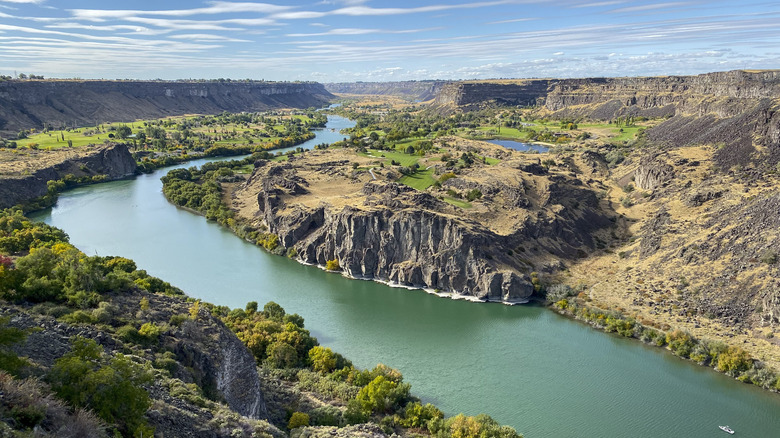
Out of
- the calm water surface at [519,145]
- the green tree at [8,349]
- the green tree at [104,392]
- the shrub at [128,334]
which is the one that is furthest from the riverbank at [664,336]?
the calm water surface at [519,145]

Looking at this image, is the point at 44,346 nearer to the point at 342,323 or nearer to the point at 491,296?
the point at 342,323

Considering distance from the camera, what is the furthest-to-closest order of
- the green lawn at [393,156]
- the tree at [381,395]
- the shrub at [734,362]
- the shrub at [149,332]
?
the green lawn at [393,156] → the shrub at [734,362] → the tree at [381,395] → the shrub at [149,332]

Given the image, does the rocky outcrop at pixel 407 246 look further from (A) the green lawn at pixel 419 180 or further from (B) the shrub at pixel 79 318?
(B) the shrub at pixel 79 318

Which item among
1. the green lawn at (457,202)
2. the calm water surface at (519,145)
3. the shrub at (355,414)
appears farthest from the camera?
the calm water surface at (519,145)

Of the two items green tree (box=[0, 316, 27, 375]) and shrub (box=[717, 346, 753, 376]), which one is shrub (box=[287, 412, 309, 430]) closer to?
green tree (box=[0, 316, 27, 375])

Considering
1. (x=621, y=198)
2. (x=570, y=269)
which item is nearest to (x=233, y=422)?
(x=570, y=269)

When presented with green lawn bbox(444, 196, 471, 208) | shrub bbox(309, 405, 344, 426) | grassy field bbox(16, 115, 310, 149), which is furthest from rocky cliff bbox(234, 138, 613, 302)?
grassy field bbox(16, 115, 310, 149)
